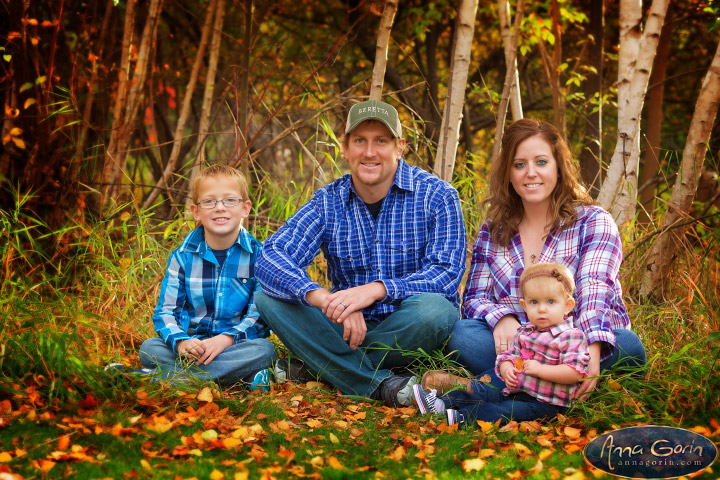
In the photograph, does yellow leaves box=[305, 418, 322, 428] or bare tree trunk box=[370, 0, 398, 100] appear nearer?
yellow leaves box=[305, 418, 322, 428]

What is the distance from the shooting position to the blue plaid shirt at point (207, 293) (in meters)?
3.56

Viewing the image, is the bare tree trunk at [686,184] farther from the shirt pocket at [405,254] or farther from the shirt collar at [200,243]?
the shirt collar at [200,243]

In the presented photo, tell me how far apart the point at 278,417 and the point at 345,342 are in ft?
1.71

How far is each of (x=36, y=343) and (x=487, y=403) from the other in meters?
2.08

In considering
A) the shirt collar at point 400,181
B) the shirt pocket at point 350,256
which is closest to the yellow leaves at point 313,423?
the shirt pocket at point 350,256

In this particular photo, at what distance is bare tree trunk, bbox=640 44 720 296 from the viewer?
4.05 metres

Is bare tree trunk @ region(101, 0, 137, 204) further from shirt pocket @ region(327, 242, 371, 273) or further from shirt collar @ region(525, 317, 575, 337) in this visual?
shirt collar @ region(525, 317, 575, 337)

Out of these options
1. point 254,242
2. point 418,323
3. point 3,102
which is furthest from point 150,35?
point 418,323

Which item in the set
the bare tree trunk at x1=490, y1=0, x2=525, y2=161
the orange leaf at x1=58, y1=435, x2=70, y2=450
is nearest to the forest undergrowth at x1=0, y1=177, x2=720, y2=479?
the orange leaf at x1=58, y1=435, x2=70, y2=450

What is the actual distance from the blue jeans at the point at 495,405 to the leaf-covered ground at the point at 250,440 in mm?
60

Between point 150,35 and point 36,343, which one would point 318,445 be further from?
point 150,35

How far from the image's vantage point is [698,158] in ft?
13.4

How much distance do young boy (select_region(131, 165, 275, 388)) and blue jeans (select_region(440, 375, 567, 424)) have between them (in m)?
1.00

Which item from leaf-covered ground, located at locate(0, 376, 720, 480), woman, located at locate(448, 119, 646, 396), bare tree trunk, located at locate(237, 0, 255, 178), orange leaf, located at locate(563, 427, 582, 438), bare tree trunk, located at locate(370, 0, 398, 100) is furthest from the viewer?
bare tree trunk, located at locate(237, 0, 255, 178)
